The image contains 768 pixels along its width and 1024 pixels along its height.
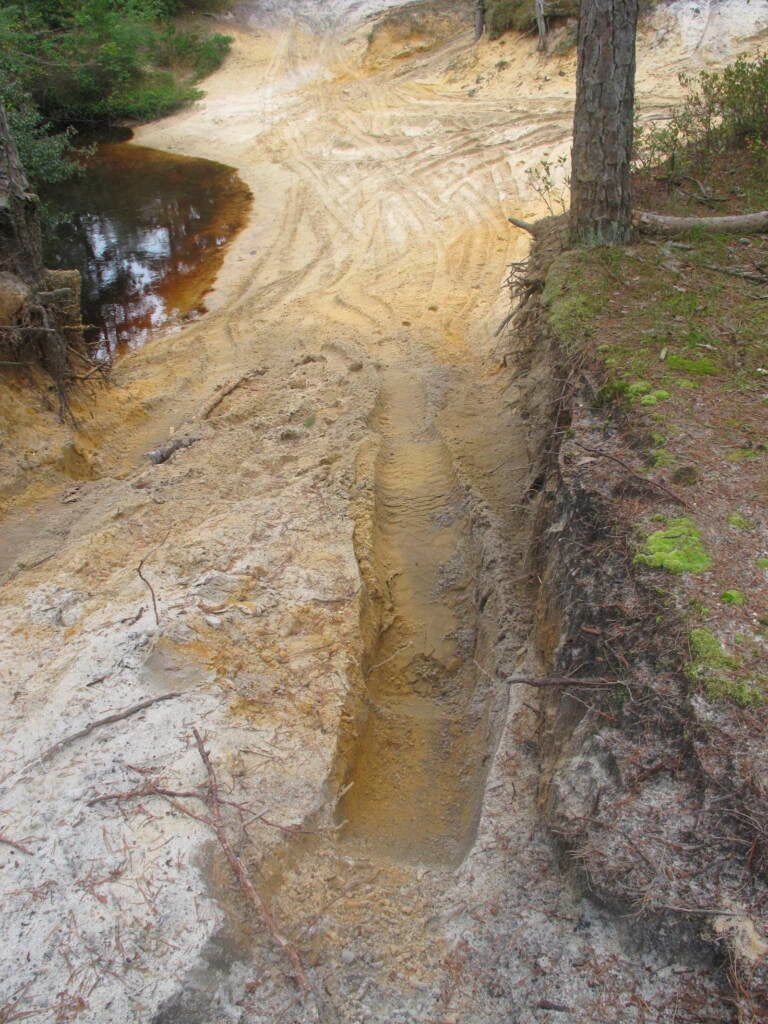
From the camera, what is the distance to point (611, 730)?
274 cm

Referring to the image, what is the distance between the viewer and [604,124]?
558 centimetres

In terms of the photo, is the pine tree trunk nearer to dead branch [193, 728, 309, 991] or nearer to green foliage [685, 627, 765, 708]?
green foliage [685, 627, 765, 708]

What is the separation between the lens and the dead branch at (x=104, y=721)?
3.36 m

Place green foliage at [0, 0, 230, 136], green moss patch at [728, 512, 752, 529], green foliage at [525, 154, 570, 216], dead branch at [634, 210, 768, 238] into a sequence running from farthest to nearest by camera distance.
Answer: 1. green foliage at [0, 0, 230, 136]
2. green foliage at [525, 154, 570, 216]
3. dead branch at [634, 210, 768, 238]
4. green moss patch at [728, 512, 752, 529]

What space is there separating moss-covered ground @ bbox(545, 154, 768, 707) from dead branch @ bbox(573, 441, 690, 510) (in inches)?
0.6

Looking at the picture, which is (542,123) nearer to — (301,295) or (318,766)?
(301,295)

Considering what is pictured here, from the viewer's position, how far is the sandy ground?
2.52 m

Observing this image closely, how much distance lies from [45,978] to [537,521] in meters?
3.26

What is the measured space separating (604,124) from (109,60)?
19228 millimetres

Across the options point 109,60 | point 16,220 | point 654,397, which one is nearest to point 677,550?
point 654,397

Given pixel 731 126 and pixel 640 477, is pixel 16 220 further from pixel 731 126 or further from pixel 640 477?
pixel 731 126

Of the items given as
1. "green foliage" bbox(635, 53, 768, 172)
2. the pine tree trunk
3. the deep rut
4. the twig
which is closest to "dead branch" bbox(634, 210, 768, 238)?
the pine tree trunk

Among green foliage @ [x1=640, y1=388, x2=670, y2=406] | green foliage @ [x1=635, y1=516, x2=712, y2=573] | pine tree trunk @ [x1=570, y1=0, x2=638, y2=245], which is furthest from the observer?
pine tree trunk @ [x1=570, y1=0, x2=638, y2=245]

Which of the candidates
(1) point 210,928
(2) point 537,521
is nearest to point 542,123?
(2) point 537,521
